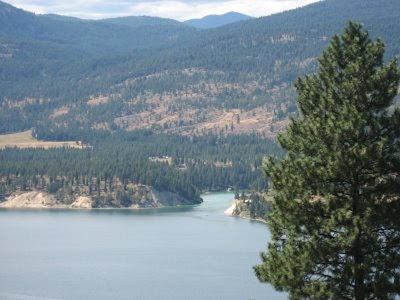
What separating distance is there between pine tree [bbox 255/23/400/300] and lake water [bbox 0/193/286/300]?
160 ft

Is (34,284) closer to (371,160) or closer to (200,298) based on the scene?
(200,298)

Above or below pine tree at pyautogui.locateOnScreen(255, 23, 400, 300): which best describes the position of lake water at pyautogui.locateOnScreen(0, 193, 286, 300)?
below

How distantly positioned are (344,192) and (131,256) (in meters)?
87.1

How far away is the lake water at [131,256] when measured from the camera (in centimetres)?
8712

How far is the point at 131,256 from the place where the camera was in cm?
11688

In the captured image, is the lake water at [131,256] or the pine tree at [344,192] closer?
the pine tree at [344,192]

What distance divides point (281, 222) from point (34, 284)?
64071mm

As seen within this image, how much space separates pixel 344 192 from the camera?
31203 mm

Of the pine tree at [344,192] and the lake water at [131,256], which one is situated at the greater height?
the pine tree at [344,192]

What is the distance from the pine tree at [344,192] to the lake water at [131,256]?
160 feet

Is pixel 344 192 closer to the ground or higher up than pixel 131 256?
higher up

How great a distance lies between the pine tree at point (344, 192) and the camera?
30484 millimetres

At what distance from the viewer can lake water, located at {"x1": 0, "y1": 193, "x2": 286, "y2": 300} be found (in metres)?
87.1

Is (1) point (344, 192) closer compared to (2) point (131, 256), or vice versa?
(1) point (344, 192)
